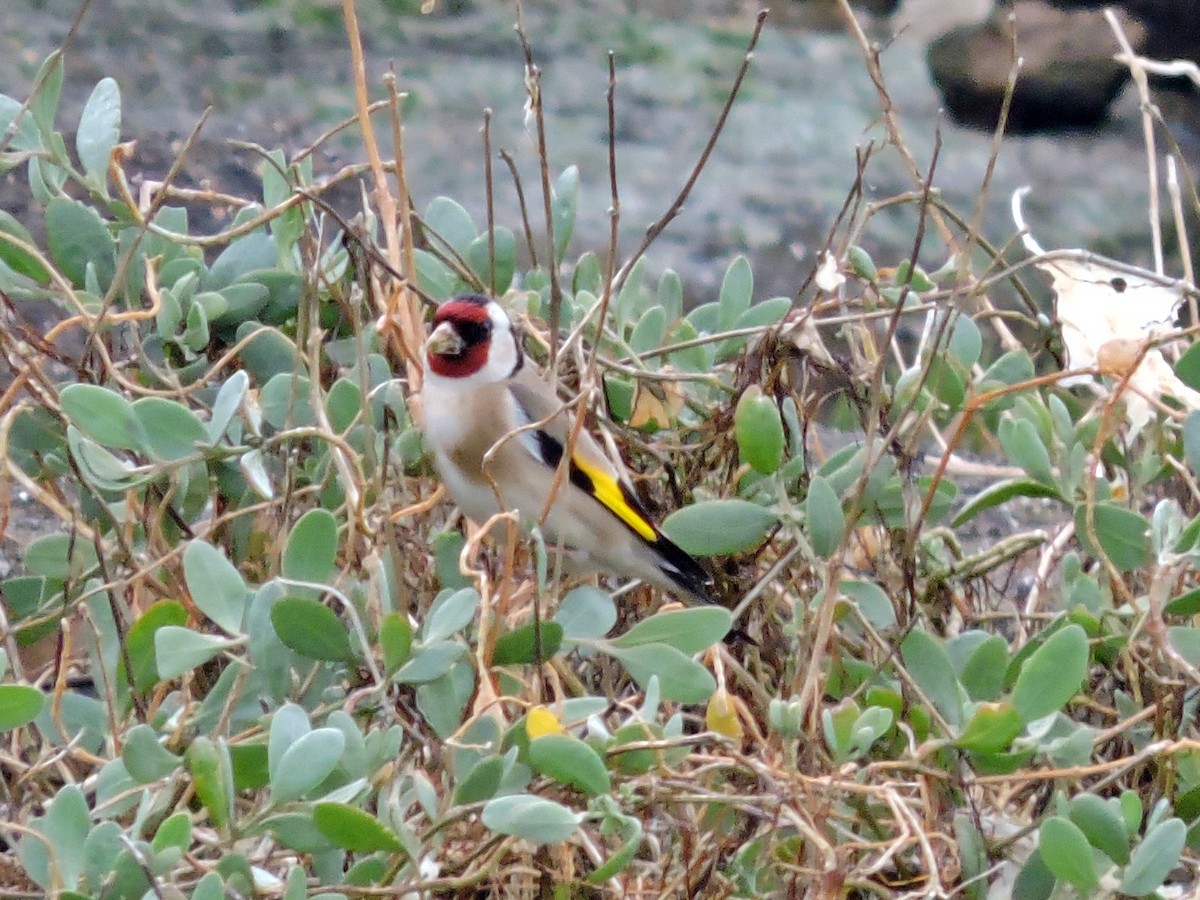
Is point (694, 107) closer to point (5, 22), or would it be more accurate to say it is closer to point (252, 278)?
point (5, 22)

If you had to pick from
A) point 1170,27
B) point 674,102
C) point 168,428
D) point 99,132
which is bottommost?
point 674,102

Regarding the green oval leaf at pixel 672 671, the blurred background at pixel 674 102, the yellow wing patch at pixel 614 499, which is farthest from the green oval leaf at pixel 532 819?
the blurred background at pixel 674 102

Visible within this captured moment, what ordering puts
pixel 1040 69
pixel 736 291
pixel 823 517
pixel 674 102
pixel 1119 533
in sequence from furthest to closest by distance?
pixel 1040 69, pixel 674 102, pixel 736 291, pixel 1119 533, pixel 823 517

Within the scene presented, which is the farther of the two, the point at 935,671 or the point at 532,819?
the point at 935,671

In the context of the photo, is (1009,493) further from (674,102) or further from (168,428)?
(674,102)

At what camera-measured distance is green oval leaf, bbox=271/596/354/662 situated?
1393 millimetres

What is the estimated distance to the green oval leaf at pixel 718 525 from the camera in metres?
1.70

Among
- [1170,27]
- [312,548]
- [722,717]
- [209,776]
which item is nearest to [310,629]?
[312,548]

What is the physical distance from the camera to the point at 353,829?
4.20 ft

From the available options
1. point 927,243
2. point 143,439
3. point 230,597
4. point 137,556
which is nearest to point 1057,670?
point 230,597

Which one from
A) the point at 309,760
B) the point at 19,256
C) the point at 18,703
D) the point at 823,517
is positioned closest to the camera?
the point at 309,760

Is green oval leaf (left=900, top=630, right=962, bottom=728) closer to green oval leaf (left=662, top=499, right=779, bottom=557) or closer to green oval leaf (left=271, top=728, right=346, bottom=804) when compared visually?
green oval leaf (left=662, top=499, right=779, bottom=557)

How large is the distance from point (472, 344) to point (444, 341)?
5.1 inches

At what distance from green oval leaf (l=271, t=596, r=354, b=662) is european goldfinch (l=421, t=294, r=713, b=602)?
1.27ft
